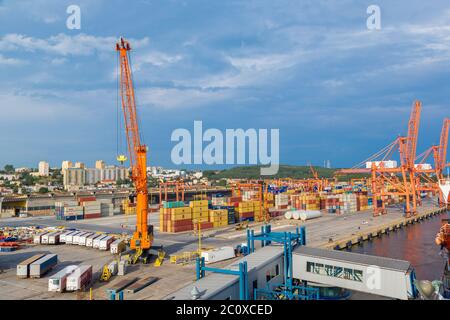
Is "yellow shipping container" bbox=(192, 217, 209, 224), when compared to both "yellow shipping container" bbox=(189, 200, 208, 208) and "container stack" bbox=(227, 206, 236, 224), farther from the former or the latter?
"container stack" bbox=(227, 206, 236, 224)

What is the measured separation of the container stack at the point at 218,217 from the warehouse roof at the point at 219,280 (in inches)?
1288

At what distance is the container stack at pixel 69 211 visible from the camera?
6234cm

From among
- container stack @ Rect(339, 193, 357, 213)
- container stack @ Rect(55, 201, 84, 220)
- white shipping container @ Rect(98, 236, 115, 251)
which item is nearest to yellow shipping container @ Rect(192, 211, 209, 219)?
white shipping container @ Rect(98, 236, 115, 251)

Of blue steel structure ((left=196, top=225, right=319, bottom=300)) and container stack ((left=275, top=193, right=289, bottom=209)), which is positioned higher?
blue steel structure ((left=196, top=225, right=319, bottom=300))

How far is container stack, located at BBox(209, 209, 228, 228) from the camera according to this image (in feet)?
168

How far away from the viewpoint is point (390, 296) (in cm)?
1526

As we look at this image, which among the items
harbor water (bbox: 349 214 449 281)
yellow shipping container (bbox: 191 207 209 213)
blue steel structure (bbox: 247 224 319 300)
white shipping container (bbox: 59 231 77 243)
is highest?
blue steel structure (bbox: 247 224 319 300)

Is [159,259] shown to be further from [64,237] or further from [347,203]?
[347,203]

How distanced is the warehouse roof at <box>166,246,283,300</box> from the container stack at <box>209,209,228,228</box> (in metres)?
32.7

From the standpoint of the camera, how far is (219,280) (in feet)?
45.3

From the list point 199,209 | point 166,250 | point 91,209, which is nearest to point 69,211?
point 91,209

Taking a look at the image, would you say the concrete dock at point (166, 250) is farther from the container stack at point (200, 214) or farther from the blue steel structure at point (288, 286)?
the blue steel structure at point (288, 286)
